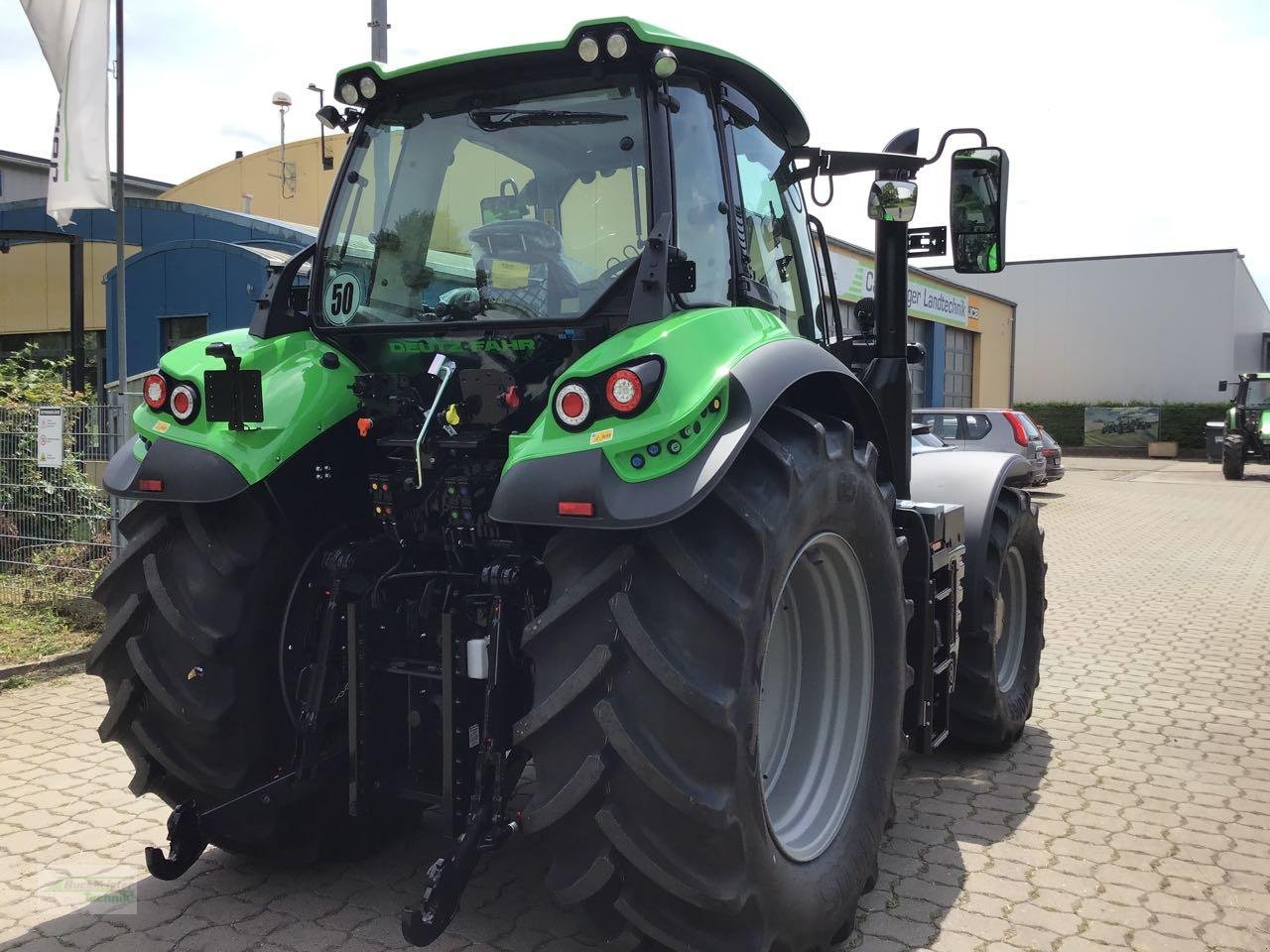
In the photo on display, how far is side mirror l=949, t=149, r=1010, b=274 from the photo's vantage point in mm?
3984

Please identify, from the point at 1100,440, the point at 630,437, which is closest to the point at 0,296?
the point at 630,437

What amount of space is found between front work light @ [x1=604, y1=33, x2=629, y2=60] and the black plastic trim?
1568 mm

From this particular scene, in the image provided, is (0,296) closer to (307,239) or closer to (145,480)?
(307,239)

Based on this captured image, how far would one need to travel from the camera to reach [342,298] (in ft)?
11.7

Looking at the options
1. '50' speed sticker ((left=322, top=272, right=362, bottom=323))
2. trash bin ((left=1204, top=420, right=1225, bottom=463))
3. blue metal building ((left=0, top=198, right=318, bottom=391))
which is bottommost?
trash bin ((left=1204, top=420, right=1225, bottom=463))

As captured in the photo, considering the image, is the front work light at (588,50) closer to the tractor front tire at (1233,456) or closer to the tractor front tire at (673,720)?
the tractor front tire at (673,720)

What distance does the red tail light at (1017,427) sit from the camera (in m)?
18.3

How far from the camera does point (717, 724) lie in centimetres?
246

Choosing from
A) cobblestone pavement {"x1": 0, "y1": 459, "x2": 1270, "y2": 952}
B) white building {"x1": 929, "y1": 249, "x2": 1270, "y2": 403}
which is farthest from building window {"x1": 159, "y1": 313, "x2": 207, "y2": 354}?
white building {"x1": 929, "y1": 249, "x2": 1270, "y2": 403}

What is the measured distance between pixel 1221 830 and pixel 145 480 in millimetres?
4089

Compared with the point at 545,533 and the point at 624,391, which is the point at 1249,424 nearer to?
the point at 545,533

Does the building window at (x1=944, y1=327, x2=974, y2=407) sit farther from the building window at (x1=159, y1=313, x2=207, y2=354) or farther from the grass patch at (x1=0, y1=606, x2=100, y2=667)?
the grass patch at (x1=0, y1=606, x2=100, y2=667)

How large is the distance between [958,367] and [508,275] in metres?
28.6

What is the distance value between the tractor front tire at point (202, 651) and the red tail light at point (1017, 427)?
16.8 metres
